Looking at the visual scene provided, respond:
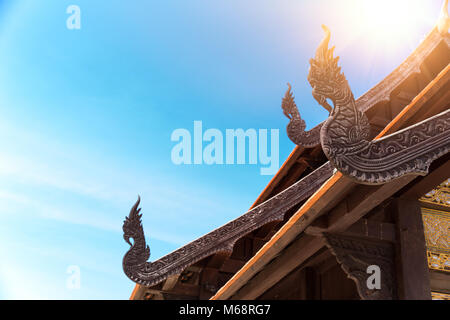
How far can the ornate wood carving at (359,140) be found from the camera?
2.49 metres

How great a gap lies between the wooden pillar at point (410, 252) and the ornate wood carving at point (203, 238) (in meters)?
2.53

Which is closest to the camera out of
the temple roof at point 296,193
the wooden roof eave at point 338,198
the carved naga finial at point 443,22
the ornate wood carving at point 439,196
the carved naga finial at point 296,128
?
the wooden roof eave at point 338,198

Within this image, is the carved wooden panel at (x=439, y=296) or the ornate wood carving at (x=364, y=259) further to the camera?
the carved wooden panel at (x=439, y=296)

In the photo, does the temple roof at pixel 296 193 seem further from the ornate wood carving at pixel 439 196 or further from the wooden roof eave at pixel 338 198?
the wooden roof eave at pixel 338 198

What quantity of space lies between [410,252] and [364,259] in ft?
1.11

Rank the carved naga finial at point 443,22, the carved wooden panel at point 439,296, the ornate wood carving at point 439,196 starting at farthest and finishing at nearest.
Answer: the carved naga finial at point 443,22
the ornate wood carving at point 439,196
the carved wooden panel at point 439,296

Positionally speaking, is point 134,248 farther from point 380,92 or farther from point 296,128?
point 380,92

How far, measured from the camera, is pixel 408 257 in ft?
10.7

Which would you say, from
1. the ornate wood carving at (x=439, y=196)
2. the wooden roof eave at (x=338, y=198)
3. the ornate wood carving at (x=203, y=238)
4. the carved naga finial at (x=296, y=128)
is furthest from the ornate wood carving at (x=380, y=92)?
the wooden roof eave at (x=338, y=198)

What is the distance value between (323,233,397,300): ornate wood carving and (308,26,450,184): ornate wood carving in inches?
35.2

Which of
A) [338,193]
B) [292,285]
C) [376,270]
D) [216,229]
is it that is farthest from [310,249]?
[216,229]

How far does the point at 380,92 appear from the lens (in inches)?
250

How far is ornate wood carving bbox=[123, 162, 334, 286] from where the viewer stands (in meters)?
5.79
